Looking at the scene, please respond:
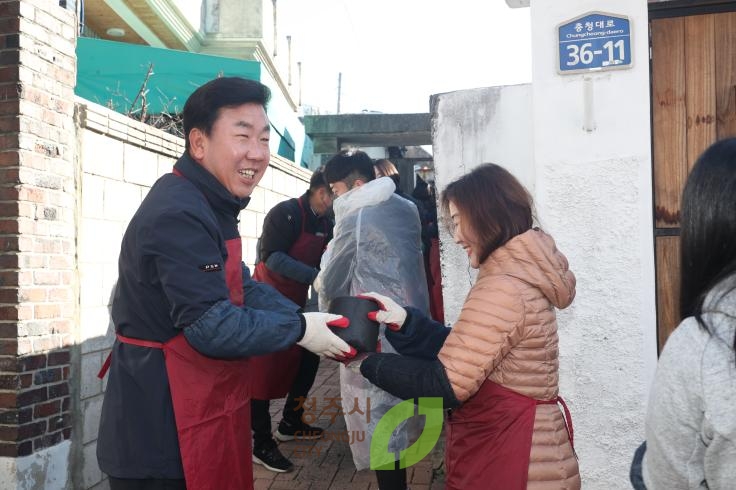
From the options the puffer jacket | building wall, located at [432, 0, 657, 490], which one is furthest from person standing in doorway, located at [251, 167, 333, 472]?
the puffer jacket

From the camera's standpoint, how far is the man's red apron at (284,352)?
4.68 m

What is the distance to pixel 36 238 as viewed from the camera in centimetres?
339

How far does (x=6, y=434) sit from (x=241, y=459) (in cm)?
170

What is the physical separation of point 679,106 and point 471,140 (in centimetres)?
109

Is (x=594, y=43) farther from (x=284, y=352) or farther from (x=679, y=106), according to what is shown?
(x=284, y=352)

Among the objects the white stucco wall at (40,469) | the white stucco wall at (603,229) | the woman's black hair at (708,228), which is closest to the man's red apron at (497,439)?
the woman's black hair at (708,228)

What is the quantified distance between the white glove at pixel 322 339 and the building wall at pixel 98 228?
193 centimetres

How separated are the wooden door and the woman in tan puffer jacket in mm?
1684

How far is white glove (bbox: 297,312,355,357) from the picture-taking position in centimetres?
232

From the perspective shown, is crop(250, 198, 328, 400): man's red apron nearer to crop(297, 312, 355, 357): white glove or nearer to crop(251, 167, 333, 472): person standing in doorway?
crop(251, 167, 333, 472): person standing in doorway

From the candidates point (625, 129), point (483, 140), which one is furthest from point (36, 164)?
point (625, 129)

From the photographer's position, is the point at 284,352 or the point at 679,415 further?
the point at 284,352

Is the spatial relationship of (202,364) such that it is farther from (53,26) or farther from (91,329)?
(53,26)

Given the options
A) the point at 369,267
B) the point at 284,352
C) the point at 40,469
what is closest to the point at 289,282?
the point at 284,352
